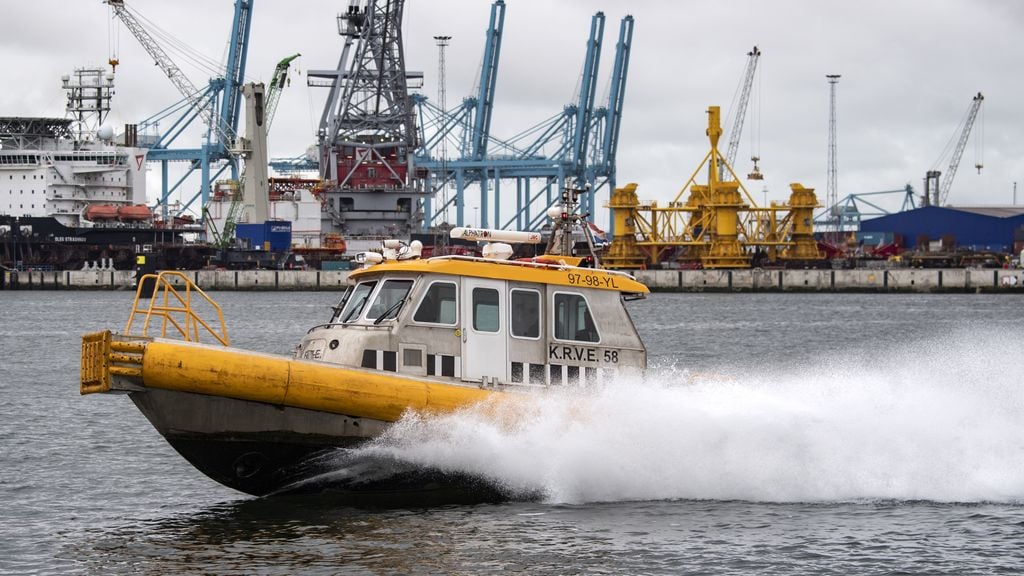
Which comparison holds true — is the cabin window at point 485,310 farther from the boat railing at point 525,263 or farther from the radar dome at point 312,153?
the radar dome at point 312,153

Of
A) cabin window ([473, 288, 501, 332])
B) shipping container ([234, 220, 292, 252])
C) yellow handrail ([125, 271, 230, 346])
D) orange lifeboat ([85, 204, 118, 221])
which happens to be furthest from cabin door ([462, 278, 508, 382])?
orange lifeboat ([85, 204, 118, 221])

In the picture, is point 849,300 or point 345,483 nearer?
point 345,483

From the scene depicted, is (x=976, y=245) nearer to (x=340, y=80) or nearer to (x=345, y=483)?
(x=340, y=80)

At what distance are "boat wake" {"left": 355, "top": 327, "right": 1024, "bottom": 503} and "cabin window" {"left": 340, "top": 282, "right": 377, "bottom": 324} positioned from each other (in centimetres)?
165

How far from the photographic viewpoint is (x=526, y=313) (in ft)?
47.5

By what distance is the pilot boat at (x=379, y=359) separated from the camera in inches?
503

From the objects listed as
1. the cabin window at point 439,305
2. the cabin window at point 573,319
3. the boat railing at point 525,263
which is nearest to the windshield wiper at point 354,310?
the cabin window at point 439,305

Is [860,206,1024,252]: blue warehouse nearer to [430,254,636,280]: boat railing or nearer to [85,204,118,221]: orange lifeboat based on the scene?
[85,204,118,221]: orange lifeboat

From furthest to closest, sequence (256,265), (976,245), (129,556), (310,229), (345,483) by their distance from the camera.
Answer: (976,245)
(310,229)
(256,265)
(345,483)
(129,556)

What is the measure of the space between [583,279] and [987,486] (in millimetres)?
5058

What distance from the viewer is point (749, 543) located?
13039 mm

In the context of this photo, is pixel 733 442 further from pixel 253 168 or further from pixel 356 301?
pixel 253 168

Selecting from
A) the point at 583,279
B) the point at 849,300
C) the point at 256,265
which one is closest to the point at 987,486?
the point at 583,279

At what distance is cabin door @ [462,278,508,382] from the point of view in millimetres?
14148
